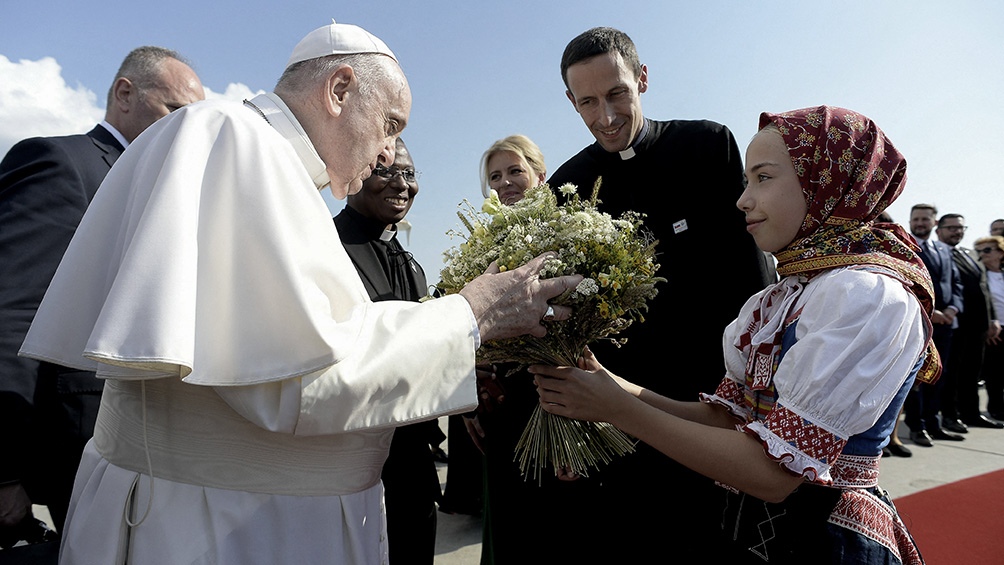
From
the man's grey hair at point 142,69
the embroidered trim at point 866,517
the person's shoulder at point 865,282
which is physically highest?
the man's grey hair at point 142,69

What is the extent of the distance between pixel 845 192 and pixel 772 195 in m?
0.22

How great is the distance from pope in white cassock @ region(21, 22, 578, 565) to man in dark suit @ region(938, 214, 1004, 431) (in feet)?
33.0

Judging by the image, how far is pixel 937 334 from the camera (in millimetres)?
8195

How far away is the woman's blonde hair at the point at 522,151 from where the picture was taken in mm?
4641

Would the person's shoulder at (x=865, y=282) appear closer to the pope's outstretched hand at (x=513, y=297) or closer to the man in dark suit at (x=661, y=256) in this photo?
the pope's outstretched hand at (x=513, y=297)

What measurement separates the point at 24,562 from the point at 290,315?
134 cm

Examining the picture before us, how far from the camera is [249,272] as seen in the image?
4.83ft

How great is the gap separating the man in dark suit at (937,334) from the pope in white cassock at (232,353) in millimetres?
8477

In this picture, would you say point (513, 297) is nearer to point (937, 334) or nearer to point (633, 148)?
point (633, 148)

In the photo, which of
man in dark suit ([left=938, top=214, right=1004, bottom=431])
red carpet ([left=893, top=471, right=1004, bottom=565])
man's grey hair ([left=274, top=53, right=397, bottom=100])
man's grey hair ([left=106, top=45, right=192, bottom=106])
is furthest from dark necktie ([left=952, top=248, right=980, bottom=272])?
man's grey hair ([left=106, top=45, right=192, bottom=106])

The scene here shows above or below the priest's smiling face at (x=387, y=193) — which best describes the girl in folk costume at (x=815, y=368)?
below

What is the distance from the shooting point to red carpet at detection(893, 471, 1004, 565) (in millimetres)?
3971

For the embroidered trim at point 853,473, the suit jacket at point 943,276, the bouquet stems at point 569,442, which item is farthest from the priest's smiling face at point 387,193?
the suit jacket at point 943,276

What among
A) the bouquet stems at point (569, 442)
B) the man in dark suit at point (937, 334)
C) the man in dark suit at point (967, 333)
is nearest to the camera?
the bouquet stems at point (569, 442)
